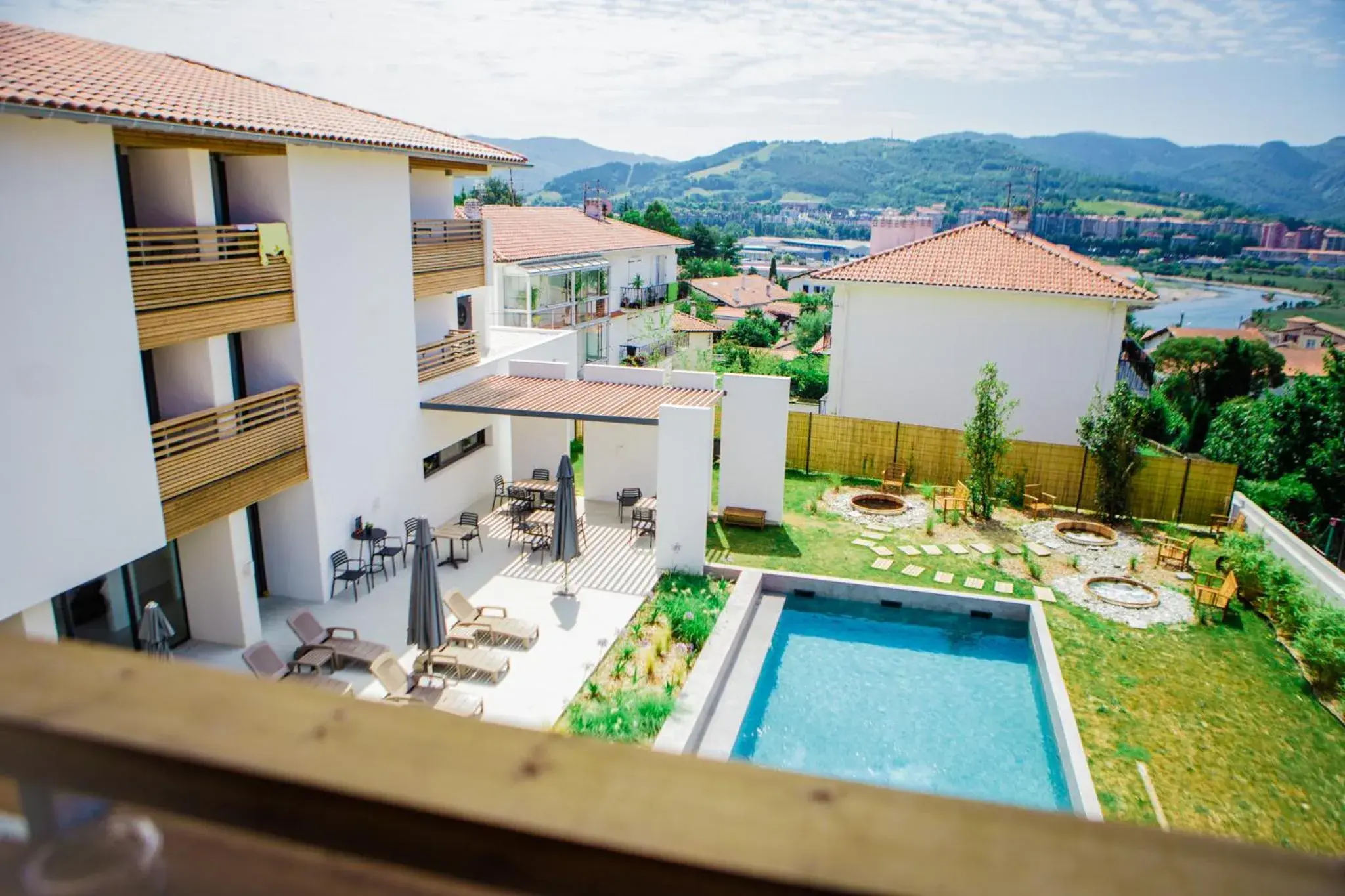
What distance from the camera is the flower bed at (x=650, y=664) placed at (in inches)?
461

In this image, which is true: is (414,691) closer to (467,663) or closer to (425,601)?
(467,663)

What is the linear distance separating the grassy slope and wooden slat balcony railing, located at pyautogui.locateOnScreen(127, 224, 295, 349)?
9873mm

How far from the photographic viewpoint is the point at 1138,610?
16.0 metres

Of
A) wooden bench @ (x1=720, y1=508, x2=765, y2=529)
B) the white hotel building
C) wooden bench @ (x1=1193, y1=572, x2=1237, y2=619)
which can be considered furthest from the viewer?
wooden bench @ (x1=720, y1=508, x2=765, y2=529)

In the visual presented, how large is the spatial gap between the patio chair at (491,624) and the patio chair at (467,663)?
0.63 m

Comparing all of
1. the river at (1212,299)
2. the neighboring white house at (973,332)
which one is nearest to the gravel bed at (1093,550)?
the neighboring white house at (973,332)

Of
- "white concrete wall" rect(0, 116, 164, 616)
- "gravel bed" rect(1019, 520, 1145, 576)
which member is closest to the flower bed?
"white concrete wall" rect(0, 116, 164, 616)

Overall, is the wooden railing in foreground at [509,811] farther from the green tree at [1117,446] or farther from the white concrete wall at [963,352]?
the white concrete wall at [963,352]

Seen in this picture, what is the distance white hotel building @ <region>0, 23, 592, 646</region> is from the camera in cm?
952

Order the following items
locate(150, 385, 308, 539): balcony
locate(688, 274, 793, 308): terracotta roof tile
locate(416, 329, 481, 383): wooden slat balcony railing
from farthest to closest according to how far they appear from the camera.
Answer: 1. locate(688, 274, 793, 308): terracotta roof tile
2. locate(416, 329, 481, 383): wooden slat balcony railing
3. locate(150, 385, 308, 539): balcony

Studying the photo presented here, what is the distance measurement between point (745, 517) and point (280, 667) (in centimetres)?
1027

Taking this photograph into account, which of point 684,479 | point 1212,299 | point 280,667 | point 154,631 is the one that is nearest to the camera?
point 154,631

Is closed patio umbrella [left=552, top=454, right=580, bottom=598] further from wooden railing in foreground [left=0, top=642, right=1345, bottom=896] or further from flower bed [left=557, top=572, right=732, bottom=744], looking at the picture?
wooden railing in foreground [left=0, top=642, right=1345, bottom=896]

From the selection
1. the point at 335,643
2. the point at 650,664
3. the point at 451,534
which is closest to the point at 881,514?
the point at 650,664
